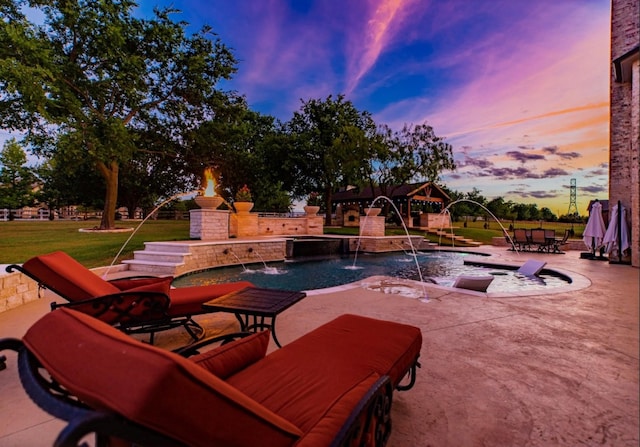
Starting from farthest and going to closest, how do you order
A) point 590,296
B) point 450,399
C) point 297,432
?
point 590,296 < point 450,399 < point 297,432

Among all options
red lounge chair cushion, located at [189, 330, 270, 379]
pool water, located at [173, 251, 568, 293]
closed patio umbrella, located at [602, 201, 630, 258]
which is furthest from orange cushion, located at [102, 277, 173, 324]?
closed patio umbrella, located at [602, 201, 630, 258]

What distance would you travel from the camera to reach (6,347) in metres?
1.45

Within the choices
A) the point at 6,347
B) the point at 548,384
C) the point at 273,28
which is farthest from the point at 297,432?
the point at 273,28

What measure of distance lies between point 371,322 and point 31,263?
3532mm

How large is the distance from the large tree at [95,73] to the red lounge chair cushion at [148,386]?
1609cm

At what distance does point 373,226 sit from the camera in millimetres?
18281

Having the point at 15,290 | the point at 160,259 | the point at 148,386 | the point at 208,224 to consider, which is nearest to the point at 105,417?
the point at 148,386

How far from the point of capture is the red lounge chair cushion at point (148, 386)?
34.5 inches

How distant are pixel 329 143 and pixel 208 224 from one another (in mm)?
18113

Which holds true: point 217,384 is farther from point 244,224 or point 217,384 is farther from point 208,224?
point 244,224

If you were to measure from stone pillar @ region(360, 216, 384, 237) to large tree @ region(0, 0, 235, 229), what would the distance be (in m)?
12.4

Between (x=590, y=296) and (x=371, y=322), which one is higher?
(x=371, y=322)

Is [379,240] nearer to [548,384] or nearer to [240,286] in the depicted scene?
[240,286]

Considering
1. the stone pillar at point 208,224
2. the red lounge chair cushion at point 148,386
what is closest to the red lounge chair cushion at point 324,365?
the red lounge chair cushion at point 148,386
